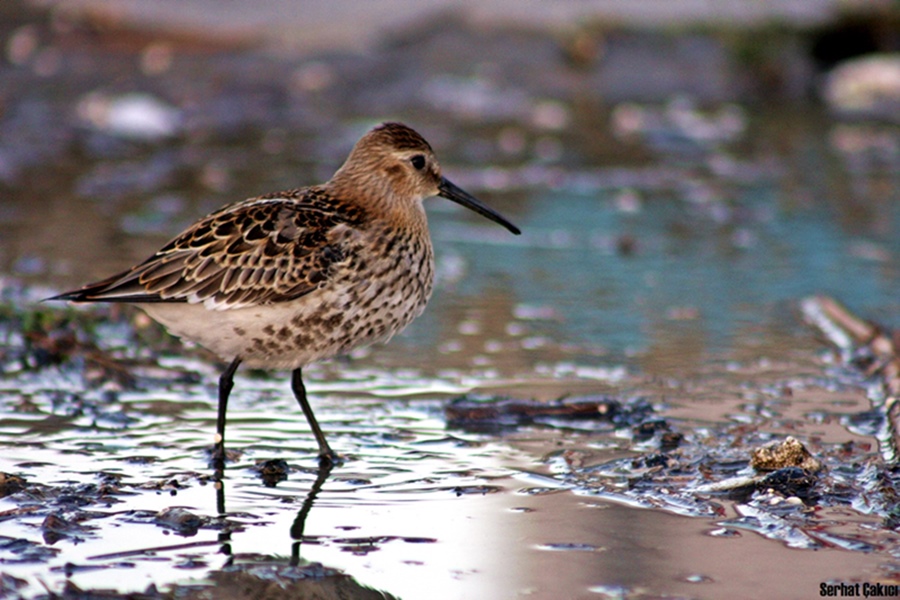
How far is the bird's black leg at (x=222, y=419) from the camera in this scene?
561 centimetres

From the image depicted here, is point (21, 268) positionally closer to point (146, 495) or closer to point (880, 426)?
point (146, 495)

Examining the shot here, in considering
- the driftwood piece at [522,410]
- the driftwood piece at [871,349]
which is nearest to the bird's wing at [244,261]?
the driftwood piece at [522,410]

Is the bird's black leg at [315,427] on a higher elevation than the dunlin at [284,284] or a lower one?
lower

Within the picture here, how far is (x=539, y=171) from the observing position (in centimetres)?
1256

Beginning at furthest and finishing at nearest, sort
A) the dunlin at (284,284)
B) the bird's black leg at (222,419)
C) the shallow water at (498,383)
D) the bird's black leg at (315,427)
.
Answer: the dunlin at (284,284)
the bird's black leg at (315,427)
the bird's black leg at (222,419)
the shallow water at (498,383)

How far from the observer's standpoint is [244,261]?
5988 mm

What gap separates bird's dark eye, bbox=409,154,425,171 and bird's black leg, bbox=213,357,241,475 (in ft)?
4.58

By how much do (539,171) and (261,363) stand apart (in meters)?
6.95

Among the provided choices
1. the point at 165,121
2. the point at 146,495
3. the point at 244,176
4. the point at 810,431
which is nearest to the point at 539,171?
the point at 244,176

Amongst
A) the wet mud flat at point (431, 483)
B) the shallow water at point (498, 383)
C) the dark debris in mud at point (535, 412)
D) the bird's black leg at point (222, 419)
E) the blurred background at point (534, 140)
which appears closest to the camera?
the wet mud flat at point (431, 483)

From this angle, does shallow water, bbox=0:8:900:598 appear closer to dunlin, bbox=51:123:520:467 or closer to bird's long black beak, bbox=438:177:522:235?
dunlin, bbox=51:123:520:467

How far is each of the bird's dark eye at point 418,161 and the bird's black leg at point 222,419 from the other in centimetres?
140

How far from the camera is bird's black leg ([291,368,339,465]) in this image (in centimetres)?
572

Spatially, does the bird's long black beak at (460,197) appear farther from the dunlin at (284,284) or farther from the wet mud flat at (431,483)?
the wet mud flat at (431,483)
